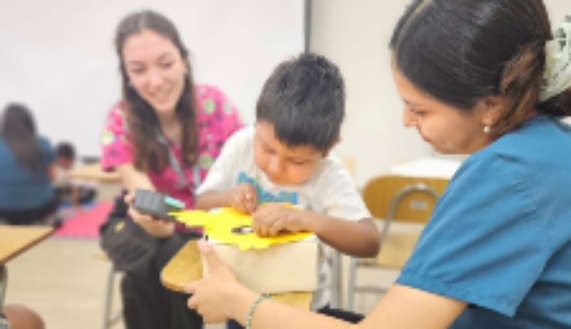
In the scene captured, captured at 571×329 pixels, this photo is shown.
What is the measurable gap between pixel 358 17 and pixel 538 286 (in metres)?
1.52

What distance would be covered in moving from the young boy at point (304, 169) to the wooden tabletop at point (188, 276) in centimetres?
11

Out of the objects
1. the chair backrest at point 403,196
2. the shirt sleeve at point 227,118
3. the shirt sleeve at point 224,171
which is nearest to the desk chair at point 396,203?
the chair backrest at point 403,196

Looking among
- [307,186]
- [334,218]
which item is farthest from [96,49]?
[334,218]

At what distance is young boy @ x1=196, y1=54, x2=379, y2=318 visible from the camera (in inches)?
33.7

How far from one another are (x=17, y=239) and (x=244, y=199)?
46 cm

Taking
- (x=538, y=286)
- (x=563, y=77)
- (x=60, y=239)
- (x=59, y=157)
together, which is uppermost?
(x=563, y=77)

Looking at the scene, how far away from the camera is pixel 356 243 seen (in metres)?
0.90

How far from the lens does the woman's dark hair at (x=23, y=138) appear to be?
7.97ft

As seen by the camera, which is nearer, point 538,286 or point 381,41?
point 538,286

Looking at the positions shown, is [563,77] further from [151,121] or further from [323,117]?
[151,121]

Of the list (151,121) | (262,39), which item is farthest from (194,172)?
(262,39)

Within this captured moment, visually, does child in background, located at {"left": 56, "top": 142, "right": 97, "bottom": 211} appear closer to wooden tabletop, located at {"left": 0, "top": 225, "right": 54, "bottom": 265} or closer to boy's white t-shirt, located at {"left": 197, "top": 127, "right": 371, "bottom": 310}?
wooden tabletop, located at {"left": 0, "top": 225, "right": 54, "bottom": 265}

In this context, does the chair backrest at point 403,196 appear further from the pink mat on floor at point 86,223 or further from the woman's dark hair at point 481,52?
the pink mat on floor at point 86,223

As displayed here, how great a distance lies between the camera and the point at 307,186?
3.27 ft
